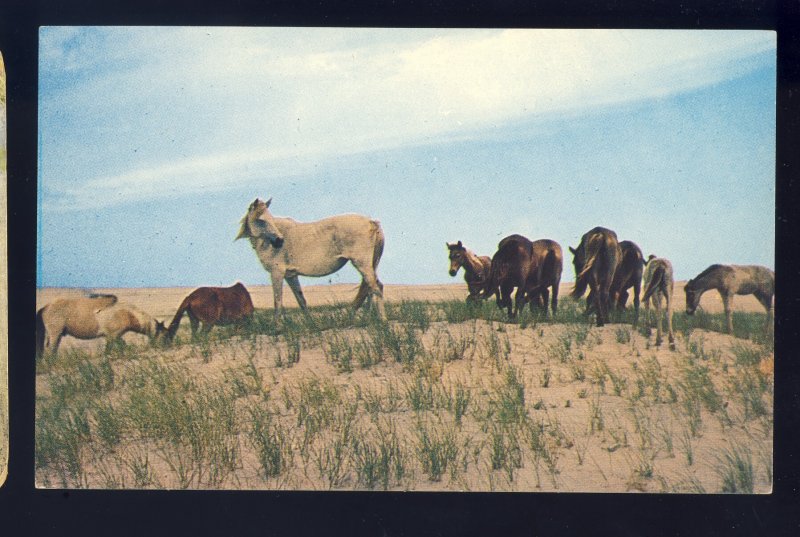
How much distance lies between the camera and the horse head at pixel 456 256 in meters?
6.41

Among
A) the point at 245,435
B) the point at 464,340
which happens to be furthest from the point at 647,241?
the point at 245,435

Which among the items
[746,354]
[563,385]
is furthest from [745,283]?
[563,385]

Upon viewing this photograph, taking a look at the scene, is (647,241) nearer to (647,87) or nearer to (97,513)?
(647,87)

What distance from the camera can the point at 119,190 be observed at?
648 centimetres

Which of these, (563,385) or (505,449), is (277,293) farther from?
(563,385)

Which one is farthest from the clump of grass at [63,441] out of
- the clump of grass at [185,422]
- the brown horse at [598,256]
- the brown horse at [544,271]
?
the brown horse at [598,256]

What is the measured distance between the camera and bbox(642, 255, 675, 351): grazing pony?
Result: 6367 millimetres

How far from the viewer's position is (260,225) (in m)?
6.50

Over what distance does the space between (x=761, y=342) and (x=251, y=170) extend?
4.10m

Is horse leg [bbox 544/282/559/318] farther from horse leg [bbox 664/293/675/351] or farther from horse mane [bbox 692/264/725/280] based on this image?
horse mane [bbox 692/264/725/280]

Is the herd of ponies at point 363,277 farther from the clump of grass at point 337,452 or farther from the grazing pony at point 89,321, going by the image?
the clump of grass at point 337,452

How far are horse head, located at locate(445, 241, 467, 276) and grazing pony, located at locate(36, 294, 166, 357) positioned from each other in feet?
7.61

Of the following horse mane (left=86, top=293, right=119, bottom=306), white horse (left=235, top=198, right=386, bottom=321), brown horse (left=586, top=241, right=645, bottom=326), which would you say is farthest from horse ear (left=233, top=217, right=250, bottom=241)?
brown horse (left=586, top=241, right=645, bottom=326)

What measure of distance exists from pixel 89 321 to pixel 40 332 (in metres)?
0.38
